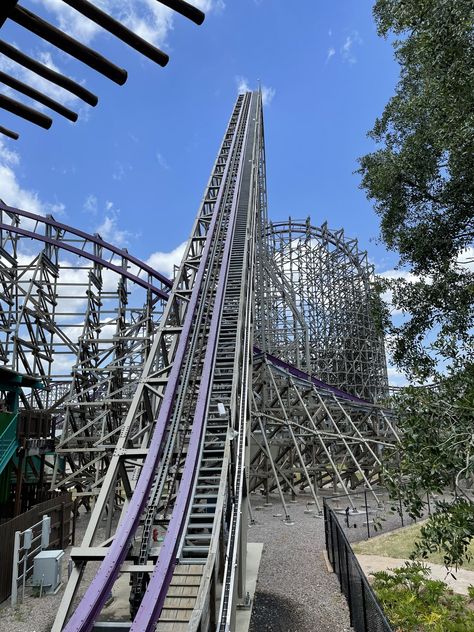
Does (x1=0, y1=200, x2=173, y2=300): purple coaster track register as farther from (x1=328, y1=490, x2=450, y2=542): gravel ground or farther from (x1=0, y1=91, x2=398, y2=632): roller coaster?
(x1=328, y1=490, x2=450, y2=542): gravel ground

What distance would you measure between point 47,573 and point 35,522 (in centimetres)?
140

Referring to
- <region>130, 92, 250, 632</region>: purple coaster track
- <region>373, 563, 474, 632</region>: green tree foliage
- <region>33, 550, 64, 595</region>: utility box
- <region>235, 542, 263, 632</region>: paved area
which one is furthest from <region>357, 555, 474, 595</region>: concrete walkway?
<region>33, 550, 64, 595</region>: utility box

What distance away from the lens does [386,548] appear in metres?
9.41

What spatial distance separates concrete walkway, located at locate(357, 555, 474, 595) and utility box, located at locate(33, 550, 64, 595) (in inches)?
190

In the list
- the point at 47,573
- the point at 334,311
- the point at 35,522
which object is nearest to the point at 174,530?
the point at 47,573

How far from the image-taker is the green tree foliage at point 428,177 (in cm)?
547

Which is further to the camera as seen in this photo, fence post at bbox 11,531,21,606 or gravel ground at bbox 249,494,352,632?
fence post at bbox 11,531,21,606

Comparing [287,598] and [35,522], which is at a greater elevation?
[35,522]

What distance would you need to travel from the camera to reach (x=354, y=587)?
18.5ft

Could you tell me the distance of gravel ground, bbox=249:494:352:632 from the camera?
19.2ft

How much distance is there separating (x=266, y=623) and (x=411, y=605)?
5.84 feet

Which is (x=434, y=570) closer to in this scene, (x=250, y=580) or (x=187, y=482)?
(x=250, y=580)

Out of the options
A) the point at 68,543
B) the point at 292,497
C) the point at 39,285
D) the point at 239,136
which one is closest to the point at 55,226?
the point at 39,285

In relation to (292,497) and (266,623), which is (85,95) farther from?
(292,497)
